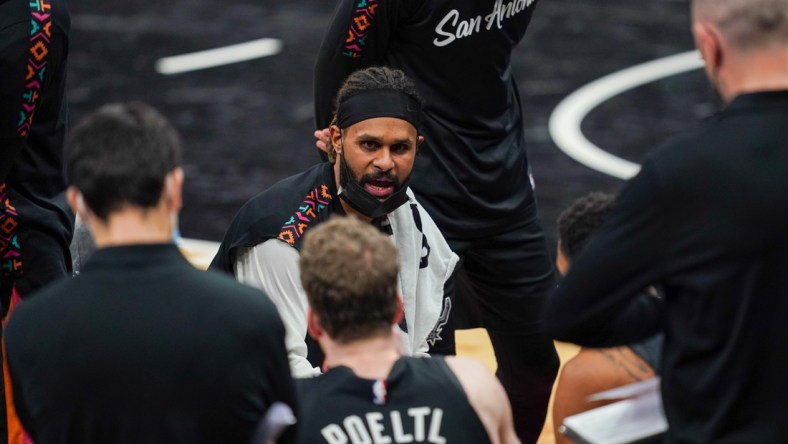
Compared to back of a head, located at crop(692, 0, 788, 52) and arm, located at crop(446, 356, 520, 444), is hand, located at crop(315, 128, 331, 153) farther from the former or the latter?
back of a head, located at crop(692, 0, 788, 52)

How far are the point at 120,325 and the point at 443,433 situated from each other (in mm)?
664

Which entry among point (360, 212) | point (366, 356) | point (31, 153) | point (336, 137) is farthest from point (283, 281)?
point (366, 356)

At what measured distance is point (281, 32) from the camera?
32.9ft

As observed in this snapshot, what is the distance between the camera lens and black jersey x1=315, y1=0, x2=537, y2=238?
174 inches

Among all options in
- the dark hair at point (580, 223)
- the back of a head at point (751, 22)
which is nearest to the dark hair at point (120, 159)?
the back of a head at point (751, 22)

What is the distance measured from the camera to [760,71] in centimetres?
254

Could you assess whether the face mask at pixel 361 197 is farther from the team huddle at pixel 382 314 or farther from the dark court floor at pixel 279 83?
the dark court floor at pixel 279 83

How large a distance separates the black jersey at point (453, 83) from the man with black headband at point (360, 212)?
29 cm

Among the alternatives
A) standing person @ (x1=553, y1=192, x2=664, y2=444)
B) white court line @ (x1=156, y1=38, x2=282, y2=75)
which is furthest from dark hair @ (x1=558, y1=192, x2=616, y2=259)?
white court line @ (x1=156, y1=38, x2=282, y2=75)

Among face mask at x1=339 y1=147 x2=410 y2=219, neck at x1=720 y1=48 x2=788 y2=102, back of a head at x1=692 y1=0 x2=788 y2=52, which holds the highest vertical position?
Result: back of a head at x1=692 y1=0 x2=788 y2=52

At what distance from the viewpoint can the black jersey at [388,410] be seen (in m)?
2.71

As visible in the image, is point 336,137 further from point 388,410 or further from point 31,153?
point 388,410

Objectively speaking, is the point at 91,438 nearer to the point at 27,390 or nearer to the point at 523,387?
the point at 27,390

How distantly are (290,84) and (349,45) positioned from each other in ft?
15.8
